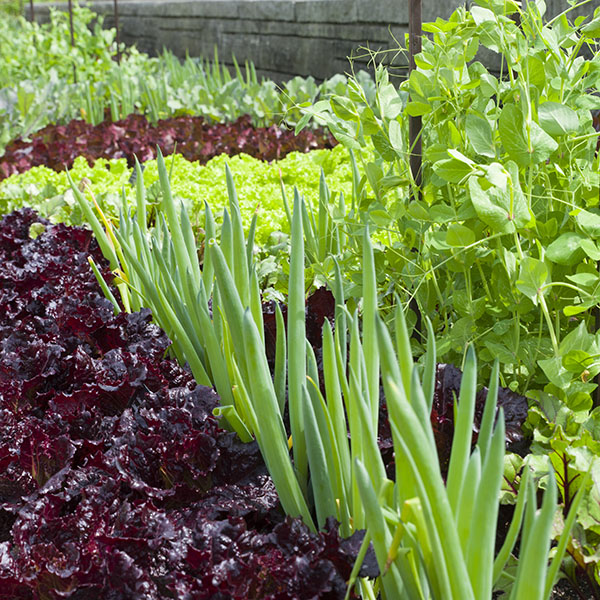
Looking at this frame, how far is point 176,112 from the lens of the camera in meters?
4.96

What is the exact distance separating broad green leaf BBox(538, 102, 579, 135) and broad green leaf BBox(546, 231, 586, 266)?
7.3 inches

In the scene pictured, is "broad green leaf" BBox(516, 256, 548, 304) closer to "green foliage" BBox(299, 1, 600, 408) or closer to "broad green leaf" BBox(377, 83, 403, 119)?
"green foliage" BBox(299, 1, 600, 408)

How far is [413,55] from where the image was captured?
60.5 inches

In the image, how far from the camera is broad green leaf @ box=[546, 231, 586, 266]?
132 cm

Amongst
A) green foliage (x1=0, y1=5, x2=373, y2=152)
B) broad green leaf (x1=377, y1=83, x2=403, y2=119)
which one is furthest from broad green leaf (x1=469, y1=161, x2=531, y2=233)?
green foliage (x1=0, y1=5, x2=373, y2=152)

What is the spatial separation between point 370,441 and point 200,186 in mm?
2239

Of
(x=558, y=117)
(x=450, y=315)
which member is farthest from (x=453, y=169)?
(x=450, y=315)

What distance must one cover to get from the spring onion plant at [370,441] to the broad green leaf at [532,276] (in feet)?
0.81

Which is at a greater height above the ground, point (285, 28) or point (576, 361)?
point (285, 28)

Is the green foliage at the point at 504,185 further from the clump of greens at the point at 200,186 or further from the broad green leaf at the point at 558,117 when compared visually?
the clump of greens at the point at 200,186

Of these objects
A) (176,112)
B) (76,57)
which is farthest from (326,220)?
(76,57)

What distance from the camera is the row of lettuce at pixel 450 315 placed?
873 millimetres

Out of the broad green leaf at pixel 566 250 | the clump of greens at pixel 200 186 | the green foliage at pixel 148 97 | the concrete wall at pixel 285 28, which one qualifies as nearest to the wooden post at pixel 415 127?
the broad green leaf at pixel 566 250

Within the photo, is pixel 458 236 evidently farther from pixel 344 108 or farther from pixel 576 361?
pixel 344 108
